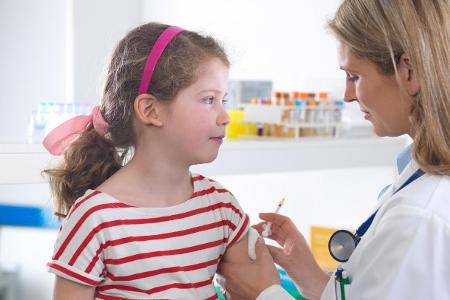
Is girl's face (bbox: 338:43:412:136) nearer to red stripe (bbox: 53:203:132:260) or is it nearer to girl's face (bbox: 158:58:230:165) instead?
girl's face (bbox: 158:58:230:165)

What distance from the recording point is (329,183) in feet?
8.72

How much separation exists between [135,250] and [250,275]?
9.6 inches

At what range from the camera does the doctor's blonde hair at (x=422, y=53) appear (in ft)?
3.57

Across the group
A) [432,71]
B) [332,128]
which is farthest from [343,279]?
[332,128]

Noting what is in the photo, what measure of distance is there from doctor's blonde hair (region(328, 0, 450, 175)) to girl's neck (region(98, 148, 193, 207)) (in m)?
0.39

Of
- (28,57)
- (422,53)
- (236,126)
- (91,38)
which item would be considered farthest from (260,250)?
(28,57)

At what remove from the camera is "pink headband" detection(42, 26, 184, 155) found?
1.21 m

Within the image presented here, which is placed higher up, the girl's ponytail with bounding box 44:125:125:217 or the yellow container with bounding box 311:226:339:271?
the girl's ponytail with bounding box 44:125:125:217

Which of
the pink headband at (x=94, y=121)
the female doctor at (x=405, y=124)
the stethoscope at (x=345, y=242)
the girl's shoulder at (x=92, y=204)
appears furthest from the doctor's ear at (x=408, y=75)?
the girl's shoulder at (x=92, y=204)

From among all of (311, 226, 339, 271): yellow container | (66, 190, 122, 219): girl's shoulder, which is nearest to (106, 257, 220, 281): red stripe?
(66, 190, 122, 219): girl's shoulder

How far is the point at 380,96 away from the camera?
1.15 metres

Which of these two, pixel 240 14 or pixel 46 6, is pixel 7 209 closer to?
pixel 46 6

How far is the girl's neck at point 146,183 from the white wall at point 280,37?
1.26 m

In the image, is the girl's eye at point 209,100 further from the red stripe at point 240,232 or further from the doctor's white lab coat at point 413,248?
the doctor's white lab coat at point 413,248
